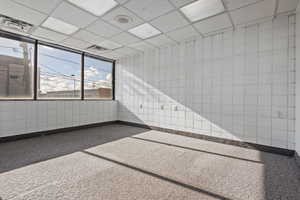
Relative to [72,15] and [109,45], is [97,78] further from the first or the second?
[72,15]

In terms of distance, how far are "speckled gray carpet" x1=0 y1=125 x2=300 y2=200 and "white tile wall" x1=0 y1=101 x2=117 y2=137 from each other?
0.54 m

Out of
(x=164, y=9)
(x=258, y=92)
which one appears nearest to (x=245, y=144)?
(x=258, y=92)

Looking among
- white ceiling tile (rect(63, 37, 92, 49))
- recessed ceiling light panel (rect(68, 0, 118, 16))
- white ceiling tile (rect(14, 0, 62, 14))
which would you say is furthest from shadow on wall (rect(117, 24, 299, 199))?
white ceiling tile (rect(14, 0, 62, 14))

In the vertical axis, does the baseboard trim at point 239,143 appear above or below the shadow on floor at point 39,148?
above

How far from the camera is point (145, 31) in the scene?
345 cm

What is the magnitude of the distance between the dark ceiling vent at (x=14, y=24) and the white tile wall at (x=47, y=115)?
1705 millimetres

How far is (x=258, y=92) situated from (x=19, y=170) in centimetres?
436

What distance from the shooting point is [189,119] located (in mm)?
3898

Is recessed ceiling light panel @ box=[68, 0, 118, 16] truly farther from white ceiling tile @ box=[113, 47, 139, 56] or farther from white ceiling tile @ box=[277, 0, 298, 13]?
white ceiling tile @ box=[277, 0, 298, 13]

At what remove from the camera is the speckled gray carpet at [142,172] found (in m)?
1.58

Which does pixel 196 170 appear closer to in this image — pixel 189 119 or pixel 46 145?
pixel 189 119

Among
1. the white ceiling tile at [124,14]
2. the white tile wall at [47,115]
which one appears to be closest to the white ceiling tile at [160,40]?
the white ceiling tile at [124,14]

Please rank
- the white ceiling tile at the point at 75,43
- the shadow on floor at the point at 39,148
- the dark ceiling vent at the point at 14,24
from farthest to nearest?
the white ceiling tile at the point at 75,43
the dark ceiling vent at the point at 14,24
the shadow on floor at the point at 39,148

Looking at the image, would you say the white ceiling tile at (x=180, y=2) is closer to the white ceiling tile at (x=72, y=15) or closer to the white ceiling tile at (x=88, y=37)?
the white ceiling tile at (x=72, y=15)
